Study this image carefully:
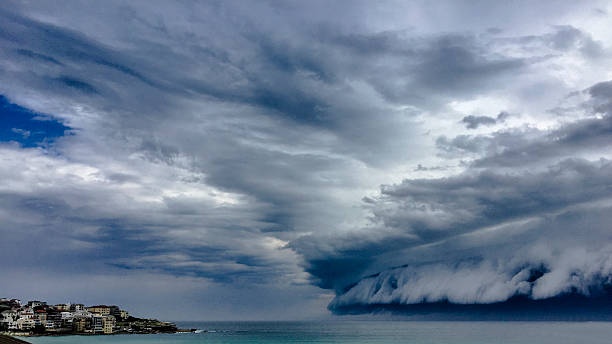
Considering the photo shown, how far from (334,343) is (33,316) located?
402 ft

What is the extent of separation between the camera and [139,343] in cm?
16050

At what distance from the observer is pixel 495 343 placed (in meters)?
148

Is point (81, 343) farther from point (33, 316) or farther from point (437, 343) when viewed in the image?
point (437, 343)

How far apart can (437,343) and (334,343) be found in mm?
33696

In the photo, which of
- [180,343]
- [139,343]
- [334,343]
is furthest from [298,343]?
[139,343]

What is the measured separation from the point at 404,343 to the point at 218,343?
61.0 metres

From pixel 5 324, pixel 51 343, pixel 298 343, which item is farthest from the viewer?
pixel 5 324

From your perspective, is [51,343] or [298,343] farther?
[298,343]

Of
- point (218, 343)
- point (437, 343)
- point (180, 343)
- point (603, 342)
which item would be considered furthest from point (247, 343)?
point (603, 342)

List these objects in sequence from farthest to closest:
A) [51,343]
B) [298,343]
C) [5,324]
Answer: [5,324], [298,343], [51,343]

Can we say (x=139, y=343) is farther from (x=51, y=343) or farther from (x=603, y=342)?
(x=603, y=342)

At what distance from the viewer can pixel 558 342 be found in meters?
157

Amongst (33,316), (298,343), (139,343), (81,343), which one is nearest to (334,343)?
(298,343)

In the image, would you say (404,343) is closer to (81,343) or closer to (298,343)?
(298,343)
